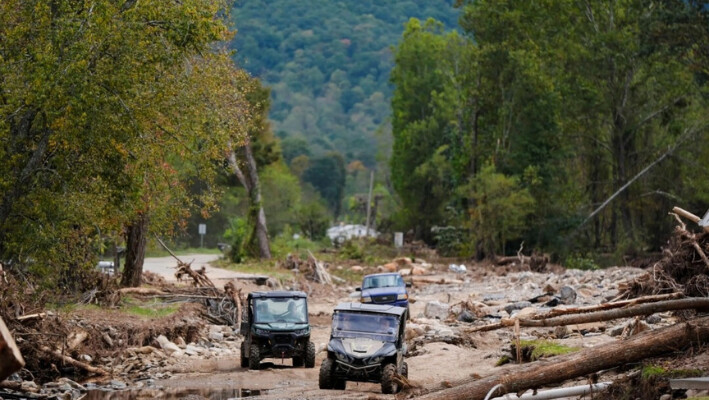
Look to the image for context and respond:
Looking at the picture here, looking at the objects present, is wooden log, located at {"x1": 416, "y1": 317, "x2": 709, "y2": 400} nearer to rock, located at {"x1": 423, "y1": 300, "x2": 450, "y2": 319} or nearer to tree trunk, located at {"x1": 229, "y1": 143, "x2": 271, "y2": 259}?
rock, located at {"x1": 423, "y1": 300, "x2": 450, "y2": 319}

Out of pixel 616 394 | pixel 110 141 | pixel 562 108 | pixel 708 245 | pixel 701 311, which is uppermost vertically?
pixel 562 108

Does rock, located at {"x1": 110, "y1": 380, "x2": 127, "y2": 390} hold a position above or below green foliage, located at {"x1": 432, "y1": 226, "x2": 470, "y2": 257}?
below

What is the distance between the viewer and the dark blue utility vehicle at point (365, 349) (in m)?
19.3

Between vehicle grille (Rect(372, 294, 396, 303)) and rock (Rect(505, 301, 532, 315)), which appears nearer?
vehicle grille (Rect(372, 294, 396, 303))

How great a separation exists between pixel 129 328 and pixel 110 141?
19.4 ft

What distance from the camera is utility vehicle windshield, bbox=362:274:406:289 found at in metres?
33.1

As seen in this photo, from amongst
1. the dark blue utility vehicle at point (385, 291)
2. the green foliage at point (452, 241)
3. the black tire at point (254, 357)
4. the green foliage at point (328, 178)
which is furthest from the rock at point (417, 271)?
the green foliage at point (328, 178)

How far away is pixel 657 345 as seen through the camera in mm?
15680

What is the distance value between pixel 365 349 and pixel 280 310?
17.2 ft

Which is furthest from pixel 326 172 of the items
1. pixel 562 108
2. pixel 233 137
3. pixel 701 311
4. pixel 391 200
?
pixel 701 311

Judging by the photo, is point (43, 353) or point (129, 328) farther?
point (129, 328)

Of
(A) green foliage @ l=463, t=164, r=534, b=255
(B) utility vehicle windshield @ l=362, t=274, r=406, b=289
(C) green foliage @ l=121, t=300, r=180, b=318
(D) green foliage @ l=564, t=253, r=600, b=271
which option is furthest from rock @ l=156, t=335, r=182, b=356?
(A) green foliage @ l=463, t=164, r=534, b=255

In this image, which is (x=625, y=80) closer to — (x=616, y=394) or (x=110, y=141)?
(x=110, y=141)

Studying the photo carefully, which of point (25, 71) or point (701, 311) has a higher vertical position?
point (25, 71)
